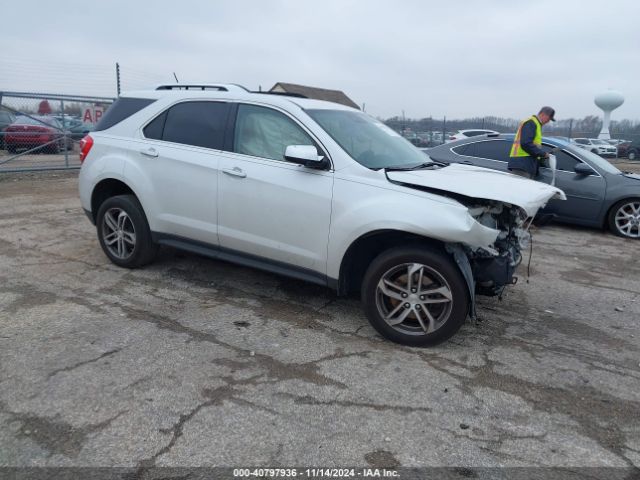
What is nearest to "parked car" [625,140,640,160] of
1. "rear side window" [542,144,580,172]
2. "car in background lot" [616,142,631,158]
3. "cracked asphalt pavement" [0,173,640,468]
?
"car in background lot" [616,142,631,158]

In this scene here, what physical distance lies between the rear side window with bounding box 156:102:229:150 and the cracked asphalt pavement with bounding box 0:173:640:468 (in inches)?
54.6

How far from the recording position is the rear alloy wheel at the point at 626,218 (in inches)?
312

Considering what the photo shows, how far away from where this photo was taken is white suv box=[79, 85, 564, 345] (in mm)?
3666

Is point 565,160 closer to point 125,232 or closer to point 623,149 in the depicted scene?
point 125,232

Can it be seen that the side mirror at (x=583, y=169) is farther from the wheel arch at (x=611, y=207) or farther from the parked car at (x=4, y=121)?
the parked car at (x=4, y=121)

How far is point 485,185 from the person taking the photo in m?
3.81

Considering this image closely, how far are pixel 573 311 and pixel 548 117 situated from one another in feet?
13.9

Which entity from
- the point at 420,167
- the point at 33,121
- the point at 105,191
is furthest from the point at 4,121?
the point at 420,167

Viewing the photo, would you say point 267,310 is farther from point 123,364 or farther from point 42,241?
point 42,241

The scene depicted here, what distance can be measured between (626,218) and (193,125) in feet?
22.3

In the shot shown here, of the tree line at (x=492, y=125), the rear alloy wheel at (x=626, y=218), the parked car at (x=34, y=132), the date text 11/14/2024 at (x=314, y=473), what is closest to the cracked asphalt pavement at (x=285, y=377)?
the date text 11/14/2024 at (x=314, y=473)

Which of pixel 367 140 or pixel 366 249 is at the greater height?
pixel 367 140

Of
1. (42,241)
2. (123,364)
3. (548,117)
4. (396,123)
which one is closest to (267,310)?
(123,364)

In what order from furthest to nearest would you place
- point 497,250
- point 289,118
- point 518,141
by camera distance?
1. point 518,141
2. point 289,118
3. point 497,250
